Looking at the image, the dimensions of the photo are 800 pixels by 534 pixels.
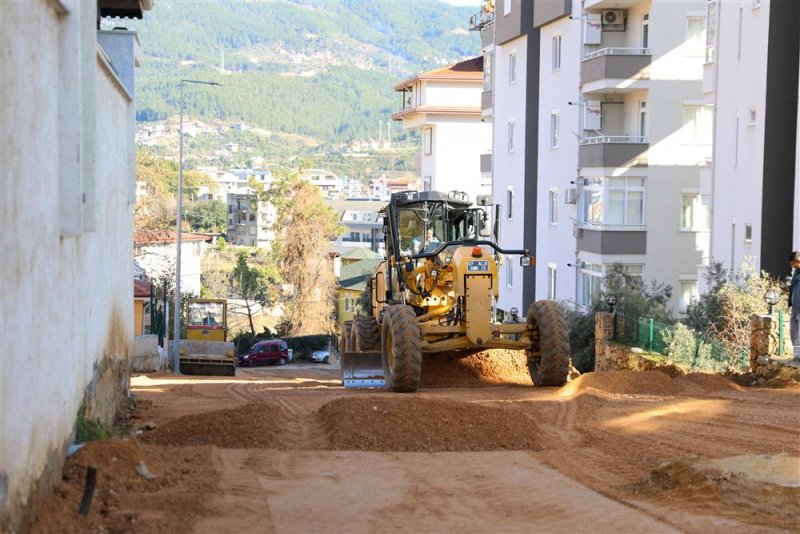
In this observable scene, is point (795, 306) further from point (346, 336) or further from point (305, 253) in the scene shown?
point (305, 253)

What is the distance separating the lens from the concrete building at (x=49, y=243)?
7941 mm

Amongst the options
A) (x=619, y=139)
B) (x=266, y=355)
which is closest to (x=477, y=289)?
(x=619, y=139)

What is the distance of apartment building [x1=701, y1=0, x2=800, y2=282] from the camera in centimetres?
2814

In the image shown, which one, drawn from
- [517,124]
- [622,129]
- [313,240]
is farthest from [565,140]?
[313,240]

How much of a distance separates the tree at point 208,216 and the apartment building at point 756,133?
101 meters

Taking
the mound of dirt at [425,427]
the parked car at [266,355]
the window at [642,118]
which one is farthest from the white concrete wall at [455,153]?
the mound of dirt at [425,427]

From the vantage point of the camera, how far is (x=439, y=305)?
68.4ft

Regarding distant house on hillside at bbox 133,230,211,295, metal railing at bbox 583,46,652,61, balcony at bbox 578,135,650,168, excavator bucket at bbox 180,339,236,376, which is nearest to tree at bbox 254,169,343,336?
distant house on hillside at bbox 133,230,211,295

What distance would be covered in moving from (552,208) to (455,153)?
2052 cm

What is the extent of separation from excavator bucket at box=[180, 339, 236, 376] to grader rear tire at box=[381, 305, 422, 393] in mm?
18097

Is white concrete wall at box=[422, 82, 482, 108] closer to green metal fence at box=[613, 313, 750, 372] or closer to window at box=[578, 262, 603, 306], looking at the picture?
window at box=[578, 262, 603, 306]

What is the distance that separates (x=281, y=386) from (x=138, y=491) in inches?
506

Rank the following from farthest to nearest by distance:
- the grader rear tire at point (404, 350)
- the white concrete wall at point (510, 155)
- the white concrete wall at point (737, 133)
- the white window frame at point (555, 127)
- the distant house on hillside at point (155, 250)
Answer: the distant house on hillside at point (155, 250) → the white concrete wall at point (510, 155) → the white window frame at point (555, 127) → the white concrete wall at point (737, 133) → the grader rear tire at point (404, 350)

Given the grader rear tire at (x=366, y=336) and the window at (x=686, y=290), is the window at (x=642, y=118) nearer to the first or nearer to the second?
the window at (x=686, y=290)
